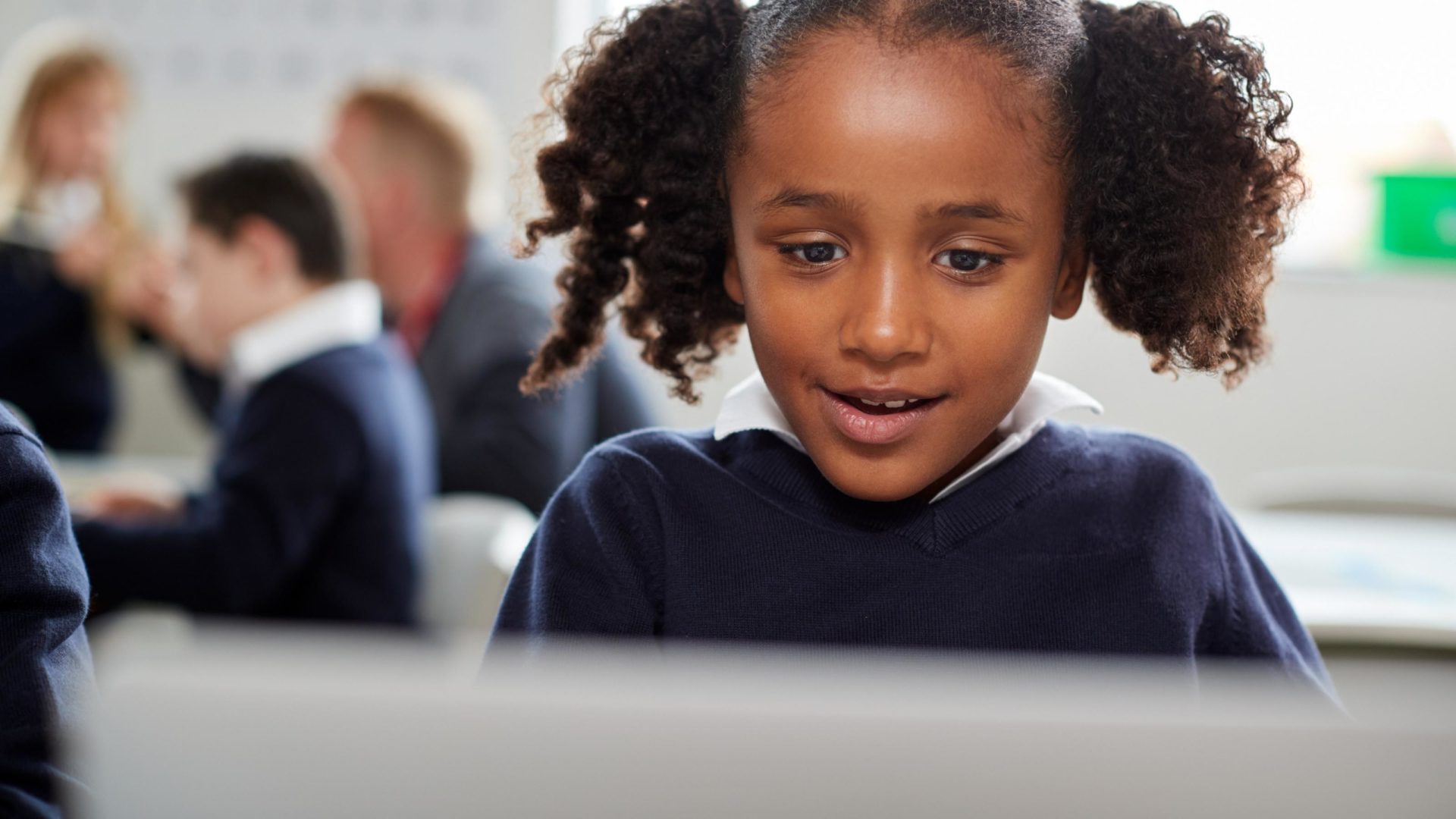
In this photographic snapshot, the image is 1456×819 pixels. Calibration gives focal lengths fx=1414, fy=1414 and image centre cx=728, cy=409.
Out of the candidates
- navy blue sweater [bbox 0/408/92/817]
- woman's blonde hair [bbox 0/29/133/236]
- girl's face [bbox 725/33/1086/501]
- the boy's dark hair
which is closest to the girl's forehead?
girl's face [bbox 725/33/1086/501]

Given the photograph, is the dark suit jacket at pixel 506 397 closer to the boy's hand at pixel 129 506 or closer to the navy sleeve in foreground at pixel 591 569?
the boy's hand at pixel 129 506

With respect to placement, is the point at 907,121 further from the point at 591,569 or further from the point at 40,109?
the point at 40,109

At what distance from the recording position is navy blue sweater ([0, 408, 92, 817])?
71 centimetres

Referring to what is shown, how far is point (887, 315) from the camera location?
0.77 meters

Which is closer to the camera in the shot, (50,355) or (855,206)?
(855,206)

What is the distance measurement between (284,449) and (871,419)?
1359 millimetres

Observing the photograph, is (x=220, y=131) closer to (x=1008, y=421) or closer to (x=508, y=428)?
(x=508, y=428)

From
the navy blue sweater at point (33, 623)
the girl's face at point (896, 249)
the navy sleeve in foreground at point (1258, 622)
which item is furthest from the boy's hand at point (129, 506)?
the navy sleeve in foreground at point (1258, 622)

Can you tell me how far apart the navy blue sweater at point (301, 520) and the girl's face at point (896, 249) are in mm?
1274

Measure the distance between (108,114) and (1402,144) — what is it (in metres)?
3.04

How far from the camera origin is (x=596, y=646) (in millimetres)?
741

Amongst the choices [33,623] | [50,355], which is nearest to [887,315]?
[33,623]

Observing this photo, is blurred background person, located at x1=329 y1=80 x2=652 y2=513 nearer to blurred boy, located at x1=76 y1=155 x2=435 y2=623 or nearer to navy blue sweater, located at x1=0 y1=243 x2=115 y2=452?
blurred boy, located at x1=76 y1=155 x2=435 y2=623

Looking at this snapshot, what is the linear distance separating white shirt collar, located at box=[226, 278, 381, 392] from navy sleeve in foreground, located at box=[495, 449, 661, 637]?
4.23ft
